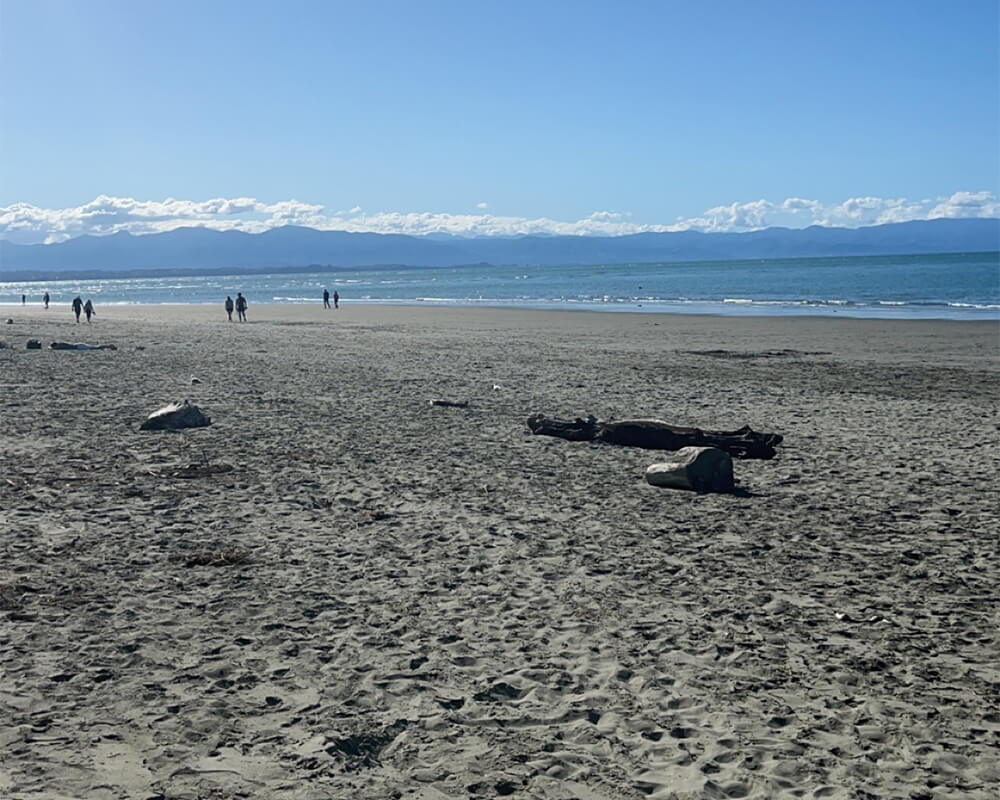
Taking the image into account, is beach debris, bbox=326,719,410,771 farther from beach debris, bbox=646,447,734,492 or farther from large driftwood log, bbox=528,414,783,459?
large driftwood log, bbox=528,414,783,459

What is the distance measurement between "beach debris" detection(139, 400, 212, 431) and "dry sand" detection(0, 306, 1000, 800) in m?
0.24

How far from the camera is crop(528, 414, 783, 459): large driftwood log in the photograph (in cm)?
1240

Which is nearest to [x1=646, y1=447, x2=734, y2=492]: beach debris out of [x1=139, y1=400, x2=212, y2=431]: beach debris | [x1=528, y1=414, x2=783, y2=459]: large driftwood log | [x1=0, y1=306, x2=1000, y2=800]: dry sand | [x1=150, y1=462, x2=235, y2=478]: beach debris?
[x1=0, y1=306, x2=1000, y2=800]: dry sand

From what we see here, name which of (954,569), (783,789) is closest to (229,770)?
(783,789)

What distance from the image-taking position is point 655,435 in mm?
13289

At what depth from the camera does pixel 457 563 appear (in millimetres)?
8109

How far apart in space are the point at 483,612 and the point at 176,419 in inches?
331

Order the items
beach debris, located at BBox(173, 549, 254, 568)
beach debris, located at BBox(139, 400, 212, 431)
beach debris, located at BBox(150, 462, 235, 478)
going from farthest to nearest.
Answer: beach debris, located at BBox(139, 400, 212, 431) → beach debris, located at BBox(150, 462, 235, 478) → beach debris, located at BBox(173, 549, 254, 568)

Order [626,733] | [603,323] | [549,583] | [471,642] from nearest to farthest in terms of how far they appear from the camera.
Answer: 1. [626,733]
2. [471,642]
3. [549,583]
4. [603,323]

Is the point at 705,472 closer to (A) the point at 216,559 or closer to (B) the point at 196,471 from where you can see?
(A) the point at 216,559

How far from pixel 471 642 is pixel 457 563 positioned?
1.73m

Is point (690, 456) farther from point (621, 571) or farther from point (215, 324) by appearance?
point (215, 324)

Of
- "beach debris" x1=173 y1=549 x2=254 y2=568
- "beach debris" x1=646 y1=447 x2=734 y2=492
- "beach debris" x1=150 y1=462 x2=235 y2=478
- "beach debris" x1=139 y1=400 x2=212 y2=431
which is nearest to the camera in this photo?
"beach debris" x1=173 y1=549 x2=254 y2=568

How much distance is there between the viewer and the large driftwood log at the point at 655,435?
12398mm
